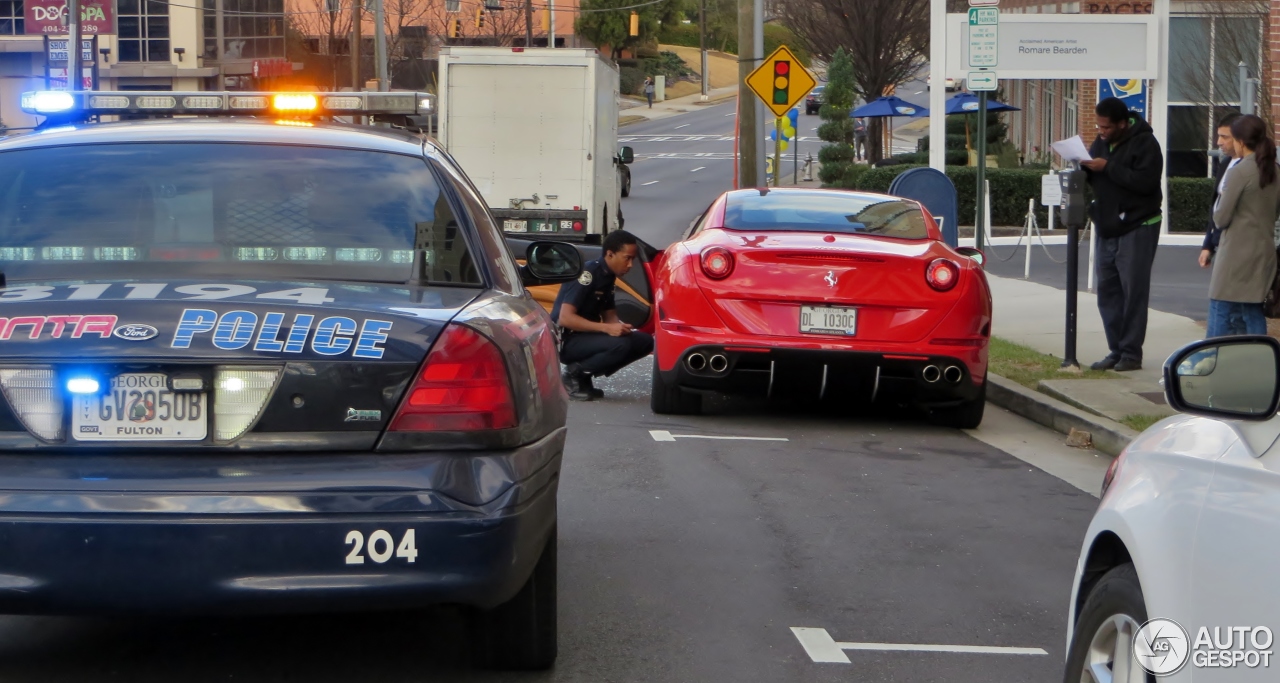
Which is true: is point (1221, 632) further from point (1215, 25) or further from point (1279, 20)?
point (1215, 25)

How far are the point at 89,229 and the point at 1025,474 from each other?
521 centimetres

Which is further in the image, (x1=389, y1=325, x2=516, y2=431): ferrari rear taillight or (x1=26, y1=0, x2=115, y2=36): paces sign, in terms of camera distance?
(x1=26, y1=0, x2=115, y2=36): paces sign

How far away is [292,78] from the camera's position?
60.6m

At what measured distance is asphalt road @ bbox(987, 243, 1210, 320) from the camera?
15.4 metres

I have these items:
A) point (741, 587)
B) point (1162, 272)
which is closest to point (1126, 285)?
point (741, 587)

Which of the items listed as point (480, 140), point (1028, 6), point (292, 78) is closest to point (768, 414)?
point (480, 140)

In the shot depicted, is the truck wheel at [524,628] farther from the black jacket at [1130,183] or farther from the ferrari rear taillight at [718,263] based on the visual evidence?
the black jacket at [1130,183]

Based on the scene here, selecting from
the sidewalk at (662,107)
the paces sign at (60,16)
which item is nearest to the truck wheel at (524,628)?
the paces sign at (60,16)

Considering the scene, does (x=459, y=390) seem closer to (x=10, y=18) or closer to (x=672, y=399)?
(x=672, y=399)

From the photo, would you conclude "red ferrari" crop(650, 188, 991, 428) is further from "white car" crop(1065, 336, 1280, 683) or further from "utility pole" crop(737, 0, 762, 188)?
"utility pole" crop(737, 0, 762, 188)

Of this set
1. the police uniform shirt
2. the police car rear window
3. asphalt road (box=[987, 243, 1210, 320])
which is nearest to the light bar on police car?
the police car rear window

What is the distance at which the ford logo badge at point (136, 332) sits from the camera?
3604 millimetres

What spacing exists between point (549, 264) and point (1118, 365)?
6.30 meters

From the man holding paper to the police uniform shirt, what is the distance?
3.39 metres
